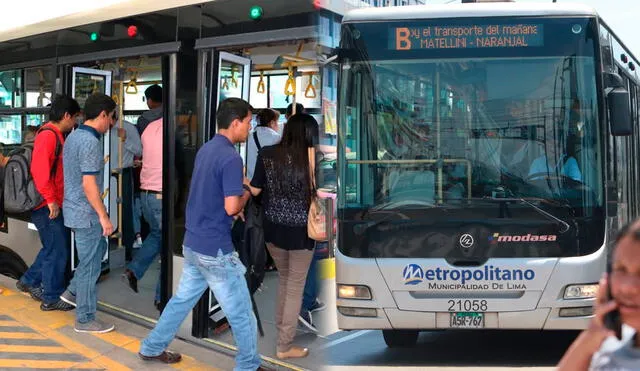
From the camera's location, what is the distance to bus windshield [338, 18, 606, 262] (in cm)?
510

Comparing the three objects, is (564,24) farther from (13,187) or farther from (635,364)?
(13,187)

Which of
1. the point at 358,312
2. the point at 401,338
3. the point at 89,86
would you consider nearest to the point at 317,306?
the point at 401,338

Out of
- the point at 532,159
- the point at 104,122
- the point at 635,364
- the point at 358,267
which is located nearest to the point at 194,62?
the point at 104,122

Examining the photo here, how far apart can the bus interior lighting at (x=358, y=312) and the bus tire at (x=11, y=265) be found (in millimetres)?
3673

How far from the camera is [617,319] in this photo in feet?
6.24

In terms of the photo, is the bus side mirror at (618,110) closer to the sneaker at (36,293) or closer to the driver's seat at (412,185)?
the driver's seat at (412,185)

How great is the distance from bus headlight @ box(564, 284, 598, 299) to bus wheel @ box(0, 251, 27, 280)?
16.5ft

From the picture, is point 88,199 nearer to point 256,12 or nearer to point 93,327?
point 93,327

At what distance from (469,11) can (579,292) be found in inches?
77.7

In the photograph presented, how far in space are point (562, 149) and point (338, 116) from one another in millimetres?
1469

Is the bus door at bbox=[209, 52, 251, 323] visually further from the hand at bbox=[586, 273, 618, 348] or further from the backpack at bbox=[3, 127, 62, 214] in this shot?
the hand at bbox=[586, 273, 618, 348]

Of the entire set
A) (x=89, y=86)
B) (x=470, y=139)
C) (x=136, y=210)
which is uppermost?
(x=89, y=86)

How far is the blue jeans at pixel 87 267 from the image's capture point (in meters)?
5.62

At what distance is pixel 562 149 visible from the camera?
16.7 ft
